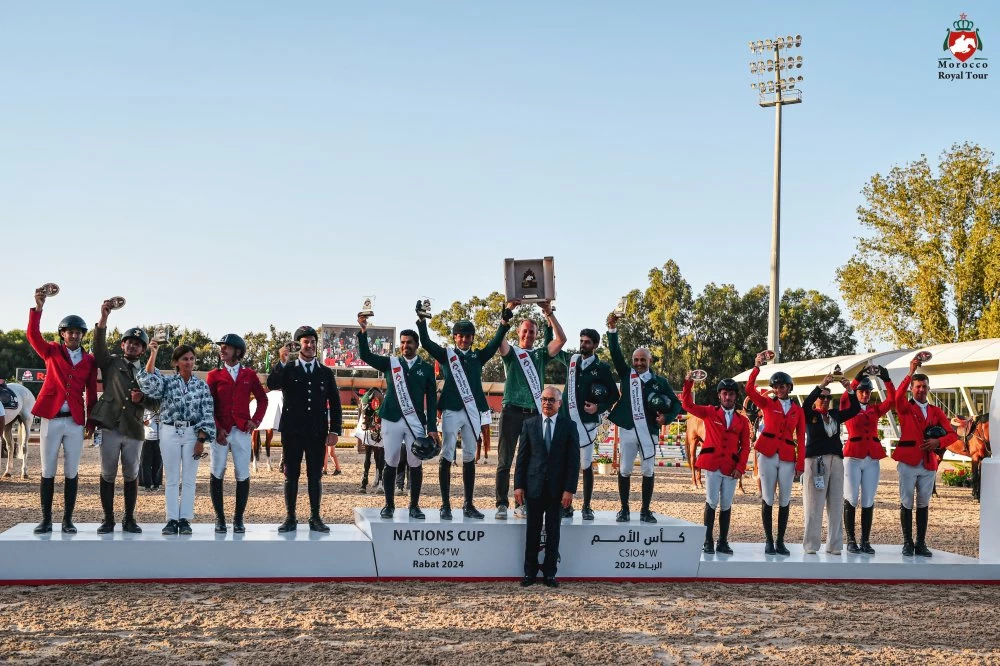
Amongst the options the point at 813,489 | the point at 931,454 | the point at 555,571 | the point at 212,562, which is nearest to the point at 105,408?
the point at 212,562

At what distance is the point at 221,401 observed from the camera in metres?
8.33

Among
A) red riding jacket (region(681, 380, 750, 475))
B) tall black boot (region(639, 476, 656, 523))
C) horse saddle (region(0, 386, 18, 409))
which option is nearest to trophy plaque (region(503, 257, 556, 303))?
red riding jacket (region(681, 380, 750, 475))

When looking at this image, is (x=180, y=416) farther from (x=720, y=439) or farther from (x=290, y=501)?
(x=720, y=439)

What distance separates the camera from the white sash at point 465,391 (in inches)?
347

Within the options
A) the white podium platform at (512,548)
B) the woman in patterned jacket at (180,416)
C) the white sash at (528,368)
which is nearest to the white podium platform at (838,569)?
the white podium platform at (512,548)

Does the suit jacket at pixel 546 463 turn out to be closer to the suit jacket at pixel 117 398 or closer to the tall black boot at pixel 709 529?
the tall black boot at pixel 709 529

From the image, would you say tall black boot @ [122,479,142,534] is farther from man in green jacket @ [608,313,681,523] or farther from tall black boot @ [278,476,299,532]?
man in green jacket @ [608,313,681,523]

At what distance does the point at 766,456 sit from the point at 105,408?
6.08m

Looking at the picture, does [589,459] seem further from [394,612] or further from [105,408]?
[105,408]

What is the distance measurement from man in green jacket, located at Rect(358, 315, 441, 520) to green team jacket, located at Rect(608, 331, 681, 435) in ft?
5.96

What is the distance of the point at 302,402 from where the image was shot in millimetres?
8523

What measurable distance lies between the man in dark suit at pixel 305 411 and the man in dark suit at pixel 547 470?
1.72 m

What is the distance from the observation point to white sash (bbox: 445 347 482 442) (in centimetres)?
882

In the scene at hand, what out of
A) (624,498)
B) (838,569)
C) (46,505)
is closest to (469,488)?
(624,498)
